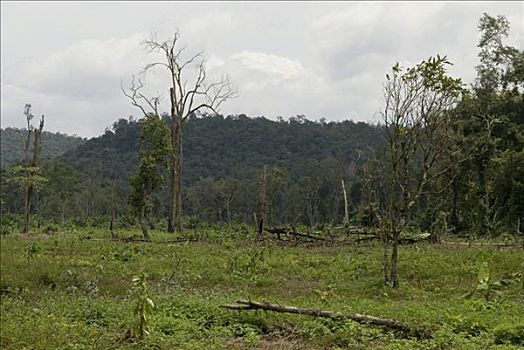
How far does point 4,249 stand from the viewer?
66.1ft

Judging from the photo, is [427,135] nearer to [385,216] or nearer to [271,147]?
[385,216]

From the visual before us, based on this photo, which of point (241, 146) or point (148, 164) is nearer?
point (148, 164)

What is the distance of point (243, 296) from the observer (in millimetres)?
12664

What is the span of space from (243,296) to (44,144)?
4507 inches

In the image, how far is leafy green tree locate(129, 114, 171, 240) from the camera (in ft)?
87.1

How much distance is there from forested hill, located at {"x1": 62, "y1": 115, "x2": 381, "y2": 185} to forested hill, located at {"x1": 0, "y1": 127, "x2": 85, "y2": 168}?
23345 mm

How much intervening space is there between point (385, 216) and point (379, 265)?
1492 millimetres

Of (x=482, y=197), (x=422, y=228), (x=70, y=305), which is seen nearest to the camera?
(x=70, y=305)

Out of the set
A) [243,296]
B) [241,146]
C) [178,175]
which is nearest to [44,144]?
[241,146]

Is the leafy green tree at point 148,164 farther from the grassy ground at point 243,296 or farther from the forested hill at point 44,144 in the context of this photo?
the forested hill at point 44,144

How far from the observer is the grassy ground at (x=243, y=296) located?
879cm

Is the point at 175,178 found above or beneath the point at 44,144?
beneath

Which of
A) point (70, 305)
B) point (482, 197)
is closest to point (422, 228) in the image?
point (482, 197)

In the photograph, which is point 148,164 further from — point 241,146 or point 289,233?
point 241,146
